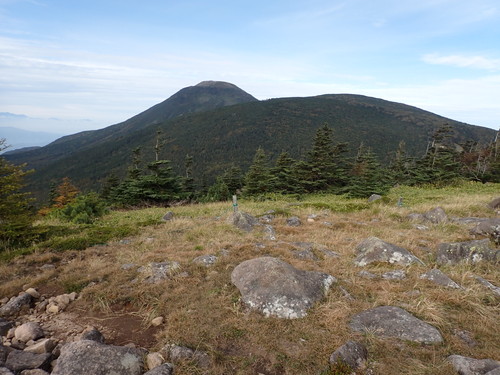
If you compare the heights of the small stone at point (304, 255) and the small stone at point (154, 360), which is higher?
the small stone at point (304, 255)

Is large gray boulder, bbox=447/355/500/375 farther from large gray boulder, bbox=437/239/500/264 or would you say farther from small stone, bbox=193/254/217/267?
small stone, bbox=193/254/217/267

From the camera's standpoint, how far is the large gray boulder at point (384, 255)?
6.77 metres

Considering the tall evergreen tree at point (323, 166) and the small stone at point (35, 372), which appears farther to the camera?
the tall evergreen tree at point (323, 166)

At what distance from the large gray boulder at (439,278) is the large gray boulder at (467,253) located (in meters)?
1.29

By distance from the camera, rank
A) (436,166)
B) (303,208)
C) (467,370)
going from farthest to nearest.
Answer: (436,166) → (303,208) → (467,370)

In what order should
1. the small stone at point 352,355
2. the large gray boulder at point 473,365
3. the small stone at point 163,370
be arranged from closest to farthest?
the large gray boulder at point 473,365
the small stone at point 163,370
the small stone at point 352,355

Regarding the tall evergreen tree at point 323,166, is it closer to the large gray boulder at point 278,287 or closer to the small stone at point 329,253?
the small stone at point 329,253

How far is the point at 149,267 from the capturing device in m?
6.40

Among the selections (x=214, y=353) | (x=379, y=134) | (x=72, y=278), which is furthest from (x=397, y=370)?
(x=379, y=134)

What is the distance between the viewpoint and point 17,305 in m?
5.07

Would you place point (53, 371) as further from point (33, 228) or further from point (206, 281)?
point (33, 228)

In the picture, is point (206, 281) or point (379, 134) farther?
point (379, 134)

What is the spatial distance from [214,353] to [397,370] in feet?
7.95

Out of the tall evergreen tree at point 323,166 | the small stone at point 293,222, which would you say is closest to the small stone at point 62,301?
the small stone at point 293,222
